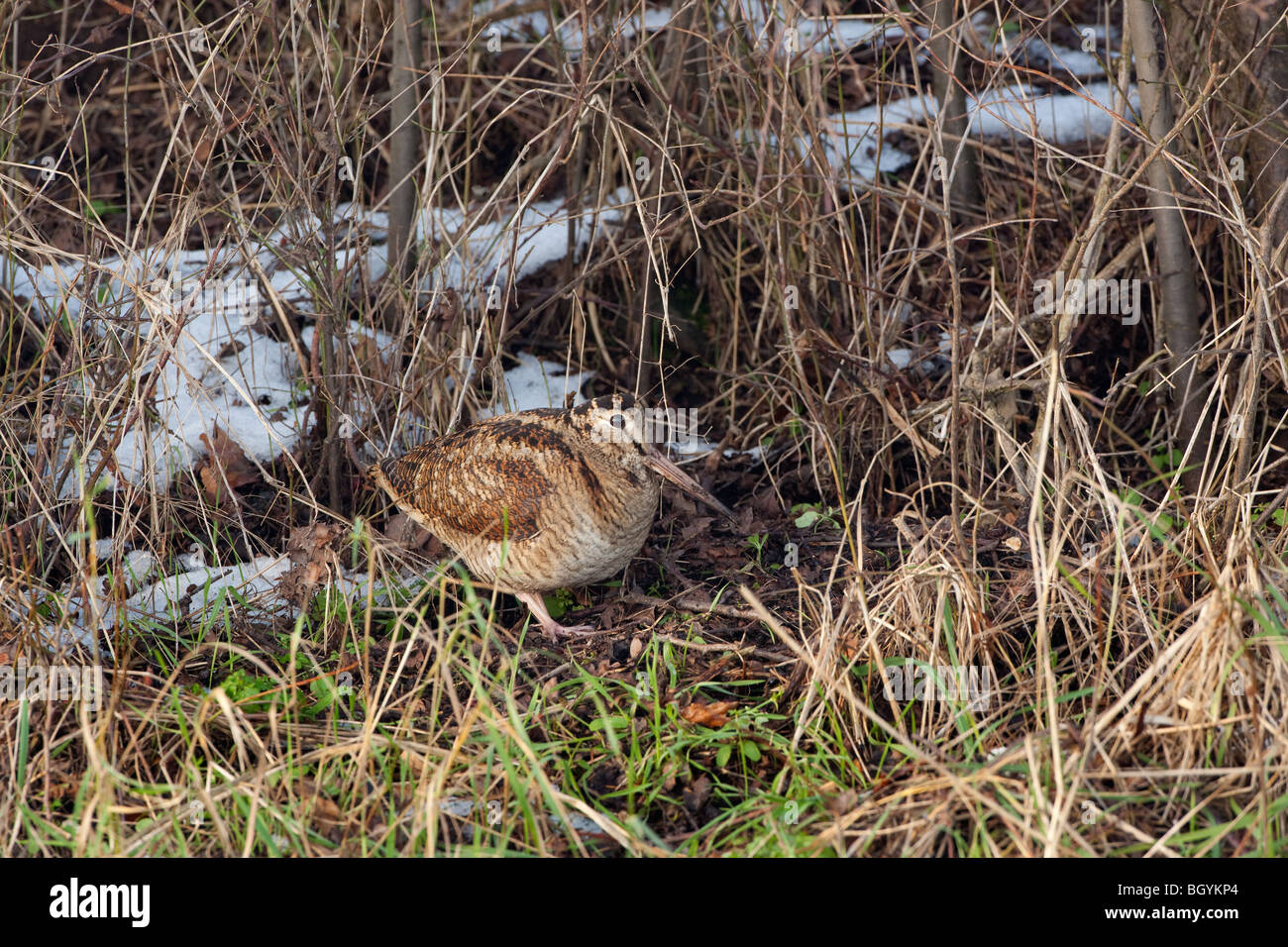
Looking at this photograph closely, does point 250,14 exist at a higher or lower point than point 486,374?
higher

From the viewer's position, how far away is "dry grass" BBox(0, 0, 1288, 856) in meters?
2.91

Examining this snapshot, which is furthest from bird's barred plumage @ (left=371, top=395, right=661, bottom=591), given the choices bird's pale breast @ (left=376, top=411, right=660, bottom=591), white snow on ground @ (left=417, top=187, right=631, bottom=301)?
white snow on ground @ (left=417, top=187, right=631, bottom=301)

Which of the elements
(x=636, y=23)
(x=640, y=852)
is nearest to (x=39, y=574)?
(x=640, y=852)

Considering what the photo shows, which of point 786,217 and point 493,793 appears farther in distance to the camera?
point 786,217

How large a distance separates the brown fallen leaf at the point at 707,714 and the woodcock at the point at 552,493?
70 centimetres

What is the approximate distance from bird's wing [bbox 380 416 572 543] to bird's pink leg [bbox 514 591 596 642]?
1.00 feet

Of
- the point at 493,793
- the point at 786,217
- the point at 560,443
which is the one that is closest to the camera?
the point at 493,793

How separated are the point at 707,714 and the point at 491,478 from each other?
1110 mm

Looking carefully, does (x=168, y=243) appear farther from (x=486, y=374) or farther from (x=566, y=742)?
(x=566, y=742)

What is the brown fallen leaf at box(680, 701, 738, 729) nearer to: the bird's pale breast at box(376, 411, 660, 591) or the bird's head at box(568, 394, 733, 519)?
the bird's pale breast at box(376, 411, 660, 591)

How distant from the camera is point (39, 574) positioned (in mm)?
3986

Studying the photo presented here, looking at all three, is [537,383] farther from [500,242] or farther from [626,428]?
[626,428]

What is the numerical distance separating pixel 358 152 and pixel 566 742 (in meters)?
2.33
